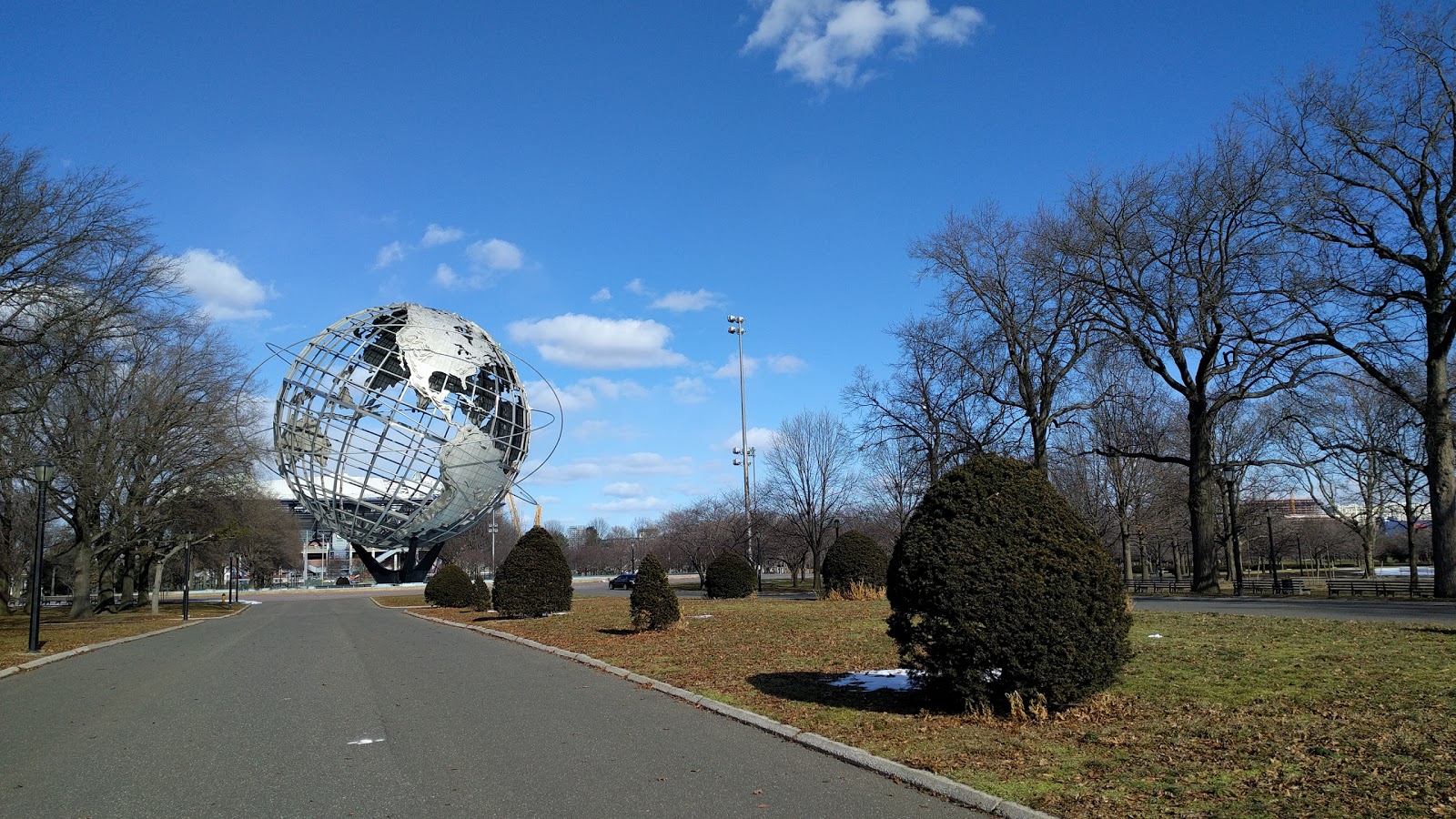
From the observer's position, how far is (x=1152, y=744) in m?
6.42

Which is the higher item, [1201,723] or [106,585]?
[1201,723]

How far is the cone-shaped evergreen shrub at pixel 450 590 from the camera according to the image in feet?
111

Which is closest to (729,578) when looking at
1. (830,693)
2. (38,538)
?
(38,538)

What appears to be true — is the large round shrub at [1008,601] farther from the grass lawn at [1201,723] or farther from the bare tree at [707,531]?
the bare tree at [707,531]

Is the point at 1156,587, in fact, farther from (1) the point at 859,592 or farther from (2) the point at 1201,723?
(2) the point at 1201,723

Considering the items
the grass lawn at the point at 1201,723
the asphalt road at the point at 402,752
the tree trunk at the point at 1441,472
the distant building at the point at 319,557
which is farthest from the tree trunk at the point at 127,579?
the tree trunk at the point at 1441,472

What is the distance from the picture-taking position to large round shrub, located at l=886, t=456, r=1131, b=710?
7234 mm

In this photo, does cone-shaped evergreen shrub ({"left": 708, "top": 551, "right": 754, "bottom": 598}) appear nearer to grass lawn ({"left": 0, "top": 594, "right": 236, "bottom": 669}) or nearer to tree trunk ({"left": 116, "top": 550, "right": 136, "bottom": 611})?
grass lawn ({"left": 0, "top": 594, "right": 236, "bottom": 669})

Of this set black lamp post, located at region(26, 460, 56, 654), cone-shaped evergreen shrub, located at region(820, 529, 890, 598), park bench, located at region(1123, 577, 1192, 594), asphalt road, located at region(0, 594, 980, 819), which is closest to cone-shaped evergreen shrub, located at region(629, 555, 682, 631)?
asphalt road, located at region(0, 594, 980, 819)

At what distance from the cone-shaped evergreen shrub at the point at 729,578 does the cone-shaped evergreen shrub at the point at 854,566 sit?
483cm

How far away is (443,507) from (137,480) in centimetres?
1129

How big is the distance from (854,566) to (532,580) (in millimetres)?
9399

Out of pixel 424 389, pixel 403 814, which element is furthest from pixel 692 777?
pixel 424 389

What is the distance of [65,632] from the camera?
81.3 feet
